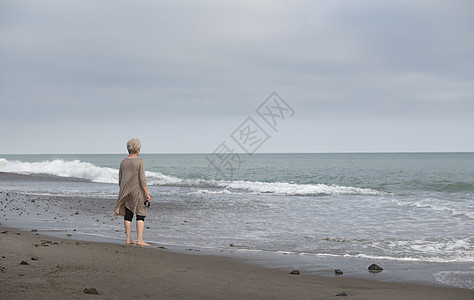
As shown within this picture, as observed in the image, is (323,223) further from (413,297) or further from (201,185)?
(201,185)

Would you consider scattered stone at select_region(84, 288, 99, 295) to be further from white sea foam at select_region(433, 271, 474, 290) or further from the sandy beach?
white sea foam at select_region(433, 271, 474, 290)

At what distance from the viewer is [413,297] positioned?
484cm

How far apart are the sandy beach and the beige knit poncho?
1.18 m

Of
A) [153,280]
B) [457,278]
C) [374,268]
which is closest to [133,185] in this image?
[153,280]

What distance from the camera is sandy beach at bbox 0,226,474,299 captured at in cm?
445

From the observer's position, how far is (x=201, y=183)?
31.4 m

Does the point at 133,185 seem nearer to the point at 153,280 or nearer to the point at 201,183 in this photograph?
the point at 153,280

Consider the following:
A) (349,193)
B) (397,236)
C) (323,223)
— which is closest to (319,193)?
(349,193)

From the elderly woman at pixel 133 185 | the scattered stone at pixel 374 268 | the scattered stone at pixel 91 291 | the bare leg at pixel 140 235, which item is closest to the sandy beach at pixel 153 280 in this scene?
the scattered stone at pixel 91 291

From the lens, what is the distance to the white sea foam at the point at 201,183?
25.7 metres

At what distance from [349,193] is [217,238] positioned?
15872mm

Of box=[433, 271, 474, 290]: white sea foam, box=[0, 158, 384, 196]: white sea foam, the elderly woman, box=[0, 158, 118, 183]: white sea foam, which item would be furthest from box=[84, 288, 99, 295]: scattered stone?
box=[0, 158, 118, 183]: white sea foam

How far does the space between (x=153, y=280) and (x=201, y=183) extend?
2635 cm

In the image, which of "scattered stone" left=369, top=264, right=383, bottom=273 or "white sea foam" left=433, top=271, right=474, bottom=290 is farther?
"scattered stone" left=369, top=264, right=383, bottom=273
